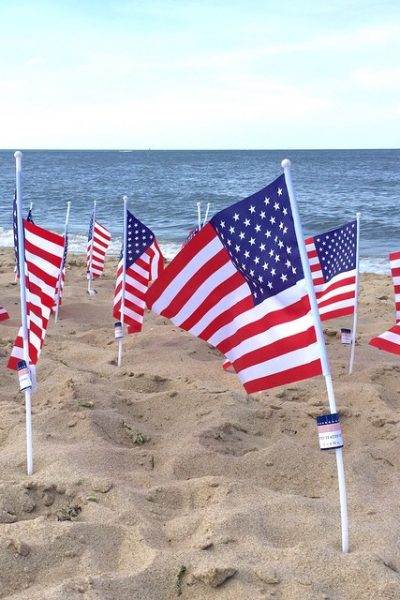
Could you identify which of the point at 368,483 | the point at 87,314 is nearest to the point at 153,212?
the point at 87,314

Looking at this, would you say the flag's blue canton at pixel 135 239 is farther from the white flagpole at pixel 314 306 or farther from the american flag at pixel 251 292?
the white flagpole at pixel 314 306

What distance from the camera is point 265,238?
4.20 m

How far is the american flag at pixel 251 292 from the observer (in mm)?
4148

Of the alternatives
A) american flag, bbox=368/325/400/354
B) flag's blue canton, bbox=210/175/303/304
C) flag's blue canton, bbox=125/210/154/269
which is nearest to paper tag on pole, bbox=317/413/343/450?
flag's blue canton, bbox=210/175/303/304

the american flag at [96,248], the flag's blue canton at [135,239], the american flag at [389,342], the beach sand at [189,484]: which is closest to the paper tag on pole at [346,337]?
the beach sand at [189,484]

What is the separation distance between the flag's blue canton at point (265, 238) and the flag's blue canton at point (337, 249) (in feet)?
11.2

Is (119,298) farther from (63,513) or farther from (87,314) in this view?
(63,513)

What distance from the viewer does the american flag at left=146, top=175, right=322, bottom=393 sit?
4.15 meters

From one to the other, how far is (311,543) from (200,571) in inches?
31.7

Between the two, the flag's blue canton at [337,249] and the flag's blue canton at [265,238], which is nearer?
the flag's blue canton at [265,238]

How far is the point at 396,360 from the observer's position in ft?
28.2

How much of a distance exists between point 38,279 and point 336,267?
3648 millimetres

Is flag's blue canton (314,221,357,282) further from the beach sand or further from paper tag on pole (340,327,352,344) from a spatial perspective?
the beach sand

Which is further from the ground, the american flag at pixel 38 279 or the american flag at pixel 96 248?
the american flag at pixel 38 279
